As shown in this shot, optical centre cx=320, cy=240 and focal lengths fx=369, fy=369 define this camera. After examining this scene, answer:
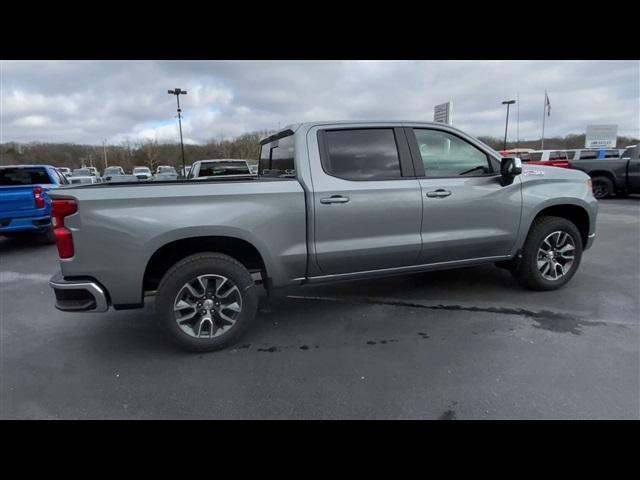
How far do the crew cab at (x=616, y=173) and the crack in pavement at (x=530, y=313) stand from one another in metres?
12.1

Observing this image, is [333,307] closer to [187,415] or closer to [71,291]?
[187,415]

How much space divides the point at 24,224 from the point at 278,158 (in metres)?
6.32

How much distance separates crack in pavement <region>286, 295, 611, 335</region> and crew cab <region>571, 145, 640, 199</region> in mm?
12078

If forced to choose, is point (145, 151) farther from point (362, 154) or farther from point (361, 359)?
point (361, 359)

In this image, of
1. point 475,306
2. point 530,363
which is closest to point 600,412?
point 530,363

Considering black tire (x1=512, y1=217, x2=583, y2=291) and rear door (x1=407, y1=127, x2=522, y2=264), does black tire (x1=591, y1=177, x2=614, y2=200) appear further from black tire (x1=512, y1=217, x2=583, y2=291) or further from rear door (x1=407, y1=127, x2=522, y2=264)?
rear door (x1=407, y1=127, x2=522, y2=264)

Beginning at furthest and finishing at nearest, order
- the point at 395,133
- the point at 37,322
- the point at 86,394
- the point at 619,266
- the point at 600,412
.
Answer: the point at 619,266, the point at 37,322, the point at 395,133, the point at 86,394, the point at 600,412

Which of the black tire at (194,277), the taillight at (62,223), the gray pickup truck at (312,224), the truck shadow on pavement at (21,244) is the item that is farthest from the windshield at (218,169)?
the taillight at (62,223)

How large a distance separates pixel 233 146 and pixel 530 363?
2046 inches

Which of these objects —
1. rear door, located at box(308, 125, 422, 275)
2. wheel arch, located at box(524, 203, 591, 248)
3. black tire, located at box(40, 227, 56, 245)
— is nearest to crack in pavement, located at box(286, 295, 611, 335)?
rear door, located at box(308, 125, 422, 275)

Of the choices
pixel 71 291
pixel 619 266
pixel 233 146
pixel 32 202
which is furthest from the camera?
pixel 233 146

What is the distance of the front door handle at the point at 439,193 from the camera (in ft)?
12.2

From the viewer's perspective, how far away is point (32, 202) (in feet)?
24.1

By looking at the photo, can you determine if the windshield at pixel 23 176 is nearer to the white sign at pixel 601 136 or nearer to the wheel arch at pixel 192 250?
the wheel arch at pixel 192 250
